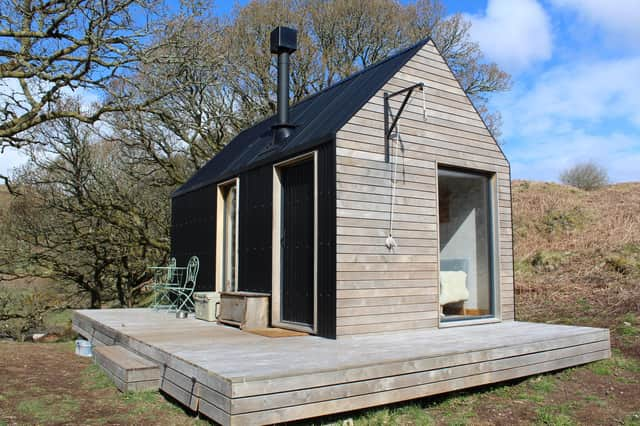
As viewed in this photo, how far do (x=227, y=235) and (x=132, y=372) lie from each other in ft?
12.4

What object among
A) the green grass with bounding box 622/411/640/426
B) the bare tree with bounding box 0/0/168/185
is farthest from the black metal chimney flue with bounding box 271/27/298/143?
the green grass with bounding box 622/411/640/426

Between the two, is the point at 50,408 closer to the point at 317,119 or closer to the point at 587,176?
the point at 317,119

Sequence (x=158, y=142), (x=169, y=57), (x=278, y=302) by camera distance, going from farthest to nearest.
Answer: (x=158, y=142)
(x=169, y=57)
(x=278, y=302)

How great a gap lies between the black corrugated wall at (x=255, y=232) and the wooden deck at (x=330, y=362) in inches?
25.1

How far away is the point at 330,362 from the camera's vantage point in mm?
3764

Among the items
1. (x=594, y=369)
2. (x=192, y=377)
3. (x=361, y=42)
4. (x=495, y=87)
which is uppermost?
(x=361, y=42)

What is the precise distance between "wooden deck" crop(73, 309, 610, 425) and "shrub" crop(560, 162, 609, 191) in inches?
621

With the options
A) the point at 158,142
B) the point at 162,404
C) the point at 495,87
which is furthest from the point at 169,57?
the point at 495,87

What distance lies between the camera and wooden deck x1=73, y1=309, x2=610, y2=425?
3.29 metres

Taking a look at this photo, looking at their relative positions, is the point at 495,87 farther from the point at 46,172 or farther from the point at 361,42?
the point at 46,172

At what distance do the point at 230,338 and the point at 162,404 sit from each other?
4.10 feet

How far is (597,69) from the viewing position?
9680 mm

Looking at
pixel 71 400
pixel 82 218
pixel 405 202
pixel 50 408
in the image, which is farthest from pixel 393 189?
pixel 82 218

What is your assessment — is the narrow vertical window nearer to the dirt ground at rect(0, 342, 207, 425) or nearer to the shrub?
the dirt ground at rect(0, 342, 207, 425)
